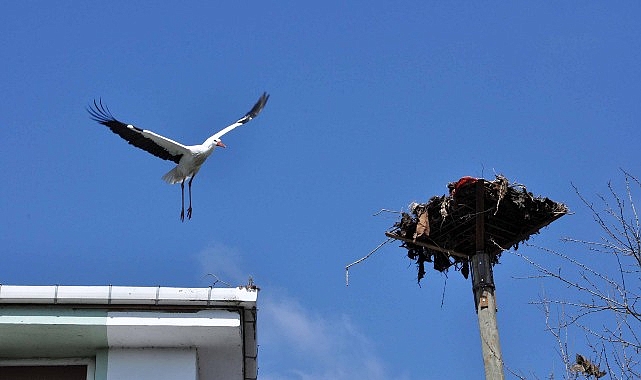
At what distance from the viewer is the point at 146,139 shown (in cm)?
1434

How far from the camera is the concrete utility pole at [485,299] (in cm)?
1077

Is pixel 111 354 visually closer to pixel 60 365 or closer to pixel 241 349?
pixel 60 365

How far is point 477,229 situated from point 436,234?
1.60ft

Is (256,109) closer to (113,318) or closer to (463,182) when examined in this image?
(463,182)

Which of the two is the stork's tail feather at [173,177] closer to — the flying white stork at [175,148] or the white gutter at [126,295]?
the flying white stork at [175,148]

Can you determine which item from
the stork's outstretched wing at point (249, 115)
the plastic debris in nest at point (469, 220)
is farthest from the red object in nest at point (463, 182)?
the stork's outstretched wing at point (249, 115)

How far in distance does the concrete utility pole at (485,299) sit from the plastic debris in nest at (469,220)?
0.09 metres

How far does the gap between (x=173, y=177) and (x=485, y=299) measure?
5687mm

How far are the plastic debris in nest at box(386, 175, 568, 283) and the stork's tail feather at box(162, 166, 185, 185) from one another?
4298mm

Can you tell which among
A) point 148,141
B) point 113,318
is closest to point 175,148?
point 148,141

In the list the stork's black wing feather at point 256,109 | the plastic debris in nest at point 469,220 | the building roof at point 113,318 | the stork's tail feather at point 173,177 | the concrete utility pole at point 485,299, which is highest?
the stork's black wing feather at point 256,109

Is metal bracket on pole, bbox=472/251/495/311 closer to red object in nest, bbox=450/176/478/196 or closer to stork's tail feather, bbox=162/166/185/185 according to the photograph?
red object in nest, bbox=450/176/478/196

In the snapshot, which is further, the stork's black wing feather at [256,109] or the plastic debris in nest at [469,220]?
the stork's black wing feather at [256,109]

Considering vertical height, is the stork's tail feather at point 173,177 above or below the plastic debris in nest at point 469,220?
above
